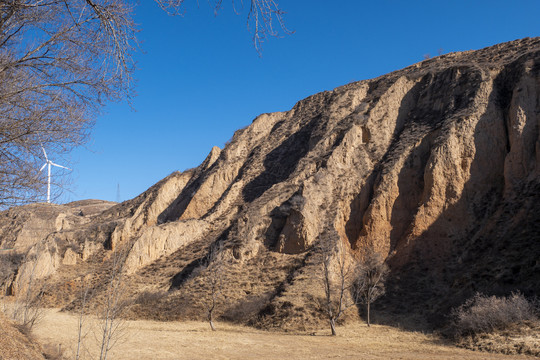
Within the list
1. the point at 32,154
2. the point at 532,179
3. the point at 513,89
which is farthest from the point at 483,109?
the point at 32,154

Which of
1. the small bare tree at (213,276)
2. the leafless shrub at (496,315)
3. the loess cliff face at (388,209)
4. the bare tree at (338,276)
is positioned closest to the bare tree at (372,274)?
the bare tree at (338,276)

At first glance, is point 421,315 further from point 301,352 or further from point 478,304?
point 301,352

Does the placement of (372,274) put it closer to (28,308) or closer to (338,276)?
(338,276)

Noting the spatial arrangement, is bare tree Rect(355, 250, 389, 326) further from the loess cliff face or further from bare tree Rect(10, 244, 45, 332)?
bare tree Rect(10, 244, 45, 332)

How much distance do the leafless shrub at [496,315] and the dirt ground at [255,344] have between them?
1.28 metres

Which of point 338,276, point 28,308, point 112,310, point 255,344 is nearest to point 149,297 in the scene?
point 28,308

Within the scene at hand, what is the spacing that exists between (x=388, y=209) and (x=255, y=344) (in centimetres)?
1515

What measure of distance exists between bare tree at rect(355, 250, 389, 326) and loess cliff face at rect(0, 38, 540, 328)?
73cm

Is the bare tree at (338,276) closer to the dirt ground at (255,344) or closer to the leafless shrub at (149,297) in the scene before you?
the dirt ground at (255,344)

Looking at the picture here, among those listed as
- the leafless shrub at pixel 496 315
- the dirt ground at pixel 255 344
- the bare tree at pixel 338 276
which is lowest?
the dirt ground at pixel 255 344

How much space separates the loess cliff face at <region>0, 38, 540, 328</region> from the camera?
22.9 meters

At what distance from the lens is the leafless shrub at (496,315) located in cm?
1534

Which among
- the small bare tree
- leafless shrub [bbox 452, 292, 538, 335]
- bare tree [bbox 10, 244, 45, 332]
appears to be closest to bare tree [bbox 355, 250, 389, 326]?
leafless shrub [bbox 452, 292, 538, 335]

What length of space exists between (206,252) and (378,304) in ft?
45.4
